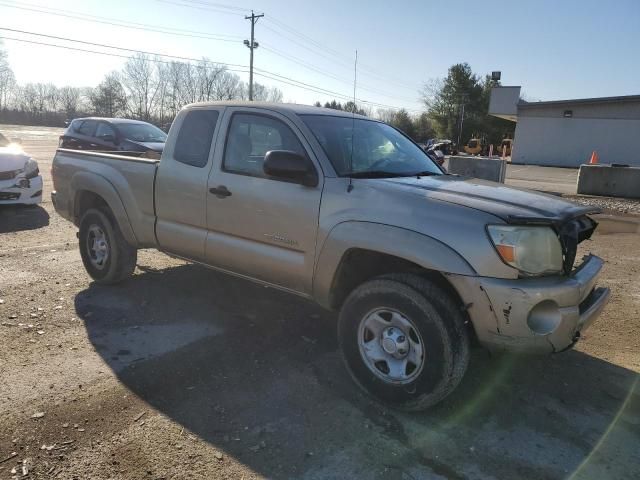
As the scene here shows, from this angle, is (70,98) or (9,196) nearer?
(9,196)

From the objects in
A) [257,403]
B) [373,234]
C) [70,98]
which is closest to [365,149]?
[373,234]

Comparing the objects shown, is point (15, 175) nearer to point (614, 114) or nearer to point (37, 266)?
point (37, 266)

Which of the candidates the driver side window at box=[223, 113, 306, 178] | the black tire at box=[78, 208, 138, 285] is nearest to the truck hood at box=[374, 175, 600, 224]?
the driver side window at box=[223, 113, 306, 178]

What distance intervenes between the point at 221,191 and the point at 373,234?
1.50m

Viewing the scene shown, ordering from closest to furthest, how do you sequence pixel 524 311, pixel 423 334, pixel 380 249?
1. pixel 524 311
2. pixel 423 334
3. pixel 380 249

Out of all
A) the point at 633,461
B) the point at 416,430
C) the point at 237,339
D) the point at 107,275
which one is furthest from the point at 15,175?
the point at 633,461

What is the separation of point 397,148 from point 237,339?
215cm

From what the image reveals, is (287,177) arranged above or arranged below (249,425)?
above

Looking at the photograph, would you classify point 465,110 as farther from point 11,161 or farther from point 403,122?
point 11,161

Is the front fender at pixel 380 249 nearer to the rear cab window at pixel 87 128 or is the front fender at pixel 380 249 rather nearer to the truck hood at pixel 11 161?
the truck hood at pixel 11 161

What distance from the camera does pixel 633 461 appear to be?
2.78 meters

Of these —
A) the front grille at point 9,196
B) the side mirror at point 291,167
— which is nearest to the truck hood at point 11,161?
the front grille at point 9,196

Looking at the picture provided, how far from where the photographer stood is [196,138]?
447 cm

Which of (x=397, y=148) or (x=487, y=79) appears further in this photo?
(x=487, y=79)
